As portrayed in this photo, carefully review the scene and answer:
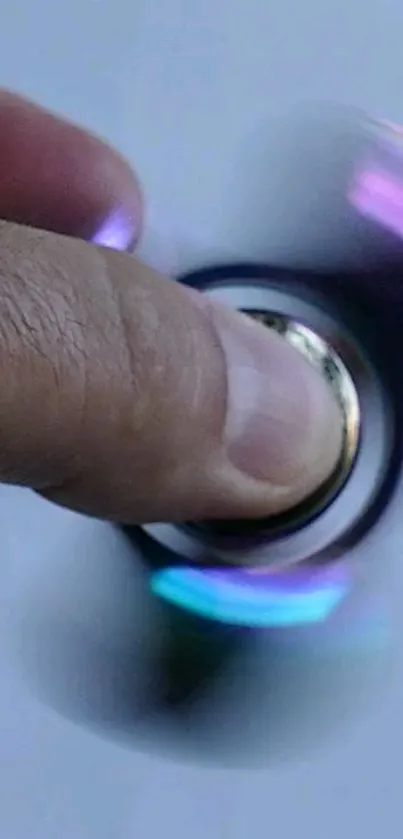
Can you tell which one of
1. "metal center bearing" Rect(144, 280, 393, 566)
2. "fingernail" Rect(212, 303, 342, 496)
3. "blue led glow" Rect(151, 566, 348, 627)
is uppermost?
"fingernail" Rect(212, 303, 342, 496)

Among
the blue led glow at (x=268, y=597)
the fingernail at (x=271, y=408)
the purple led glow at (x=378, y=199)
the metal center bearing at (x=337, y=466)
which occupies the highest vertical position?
the purple led glow at (x=378, y=199)

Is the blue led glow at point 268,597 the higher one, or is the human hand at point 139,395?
the human hand at point 139,395

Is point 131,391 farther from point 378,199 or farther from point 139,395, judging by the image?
point 378,199

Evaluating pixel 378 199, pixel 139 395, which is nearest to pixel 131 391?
pixel 139 395

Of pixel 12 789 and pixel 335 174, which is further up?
pixel 335 174

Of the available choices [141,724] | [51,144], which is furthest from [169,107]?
[141,724]

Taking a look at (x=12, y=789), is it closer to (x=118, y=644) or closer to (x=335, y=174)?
(x=118, y=644)
